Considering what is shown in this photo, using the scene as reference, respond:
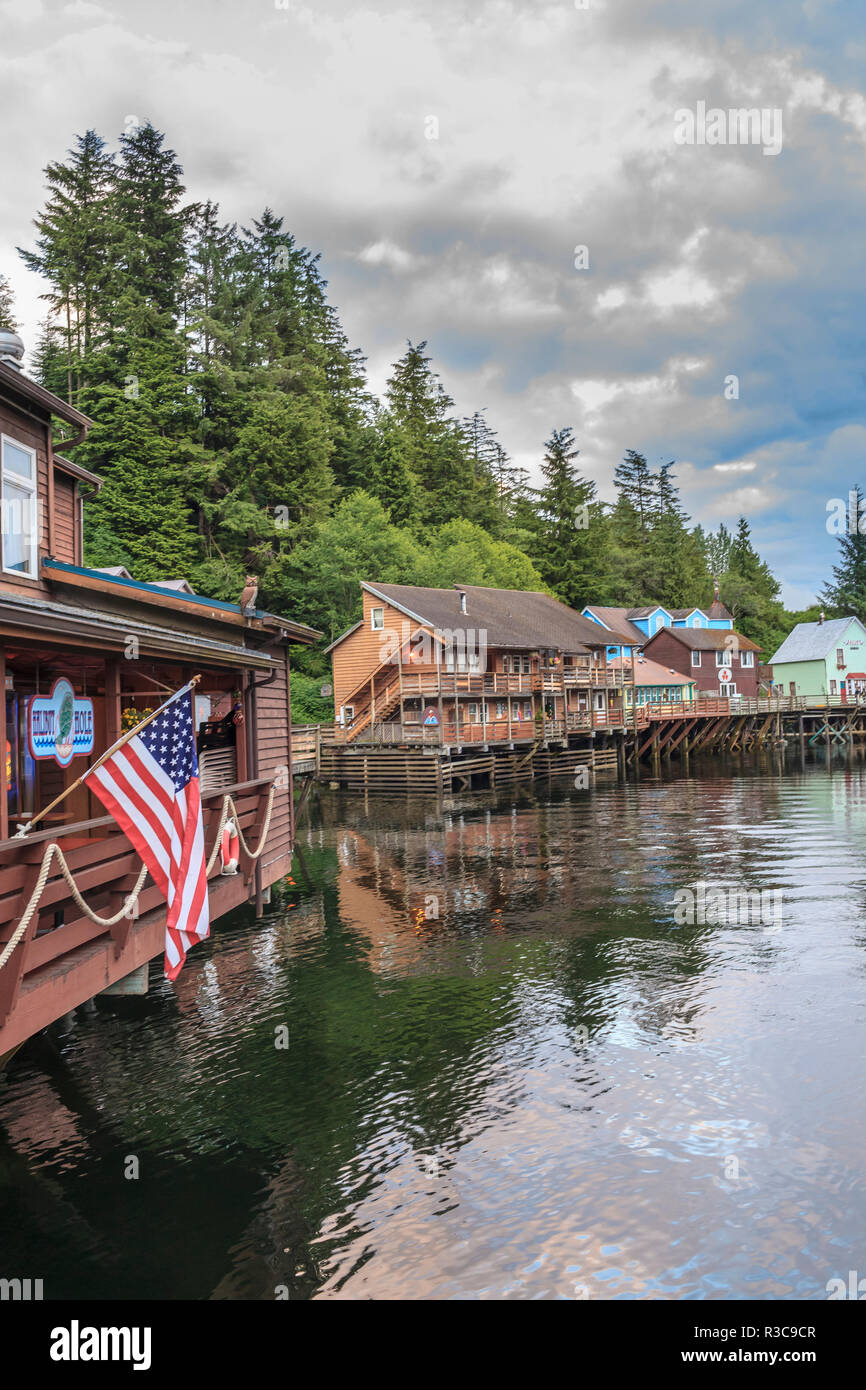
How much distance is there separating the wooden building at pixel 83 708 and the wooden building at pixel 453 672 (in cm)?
2438

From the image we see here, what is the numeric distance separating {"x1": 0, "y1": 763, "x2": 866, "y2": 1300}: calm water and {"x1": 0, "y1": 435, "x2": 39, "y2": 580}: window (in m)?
6.46

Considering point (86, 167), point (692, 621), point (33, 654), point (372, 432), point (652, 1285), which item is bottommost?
point (652, 1285)

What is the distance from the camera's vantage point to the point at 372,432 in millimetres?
69000

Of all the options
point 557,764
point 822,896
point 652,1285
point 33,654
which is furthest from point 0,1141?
point 557,764

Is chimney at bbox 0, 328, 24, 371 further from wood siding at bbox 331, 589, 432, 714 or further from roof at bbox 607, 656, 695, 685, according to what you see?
roof at bbox 607, 656, 695, 685

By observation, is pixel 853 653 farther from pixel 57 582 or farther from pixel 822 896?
pixel 57 582

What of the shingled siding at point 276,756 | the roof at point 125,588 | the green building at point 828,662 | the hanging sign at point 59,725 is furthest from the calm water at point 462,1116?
the green building at point 828,662

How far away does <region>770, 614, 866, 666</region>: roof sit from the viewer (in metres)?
80.1

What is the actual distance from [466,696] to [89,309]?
102ft

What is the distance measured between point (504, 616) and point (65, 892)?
4593 centimetres

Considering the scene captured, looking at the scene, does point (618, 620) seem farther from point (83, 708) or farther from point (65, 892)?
point (65, 892)

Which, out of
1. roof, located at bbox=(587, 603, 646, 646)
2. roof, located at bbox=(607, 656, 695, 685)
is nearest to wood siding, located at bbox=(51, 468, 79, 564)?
roof, located at bbox=(607, 656, 695, 685)

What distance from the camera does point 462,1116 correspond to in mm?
9820

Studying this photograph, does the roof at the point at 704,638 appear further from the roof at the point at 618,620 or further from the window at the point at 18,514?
the window at the point at 18,514
